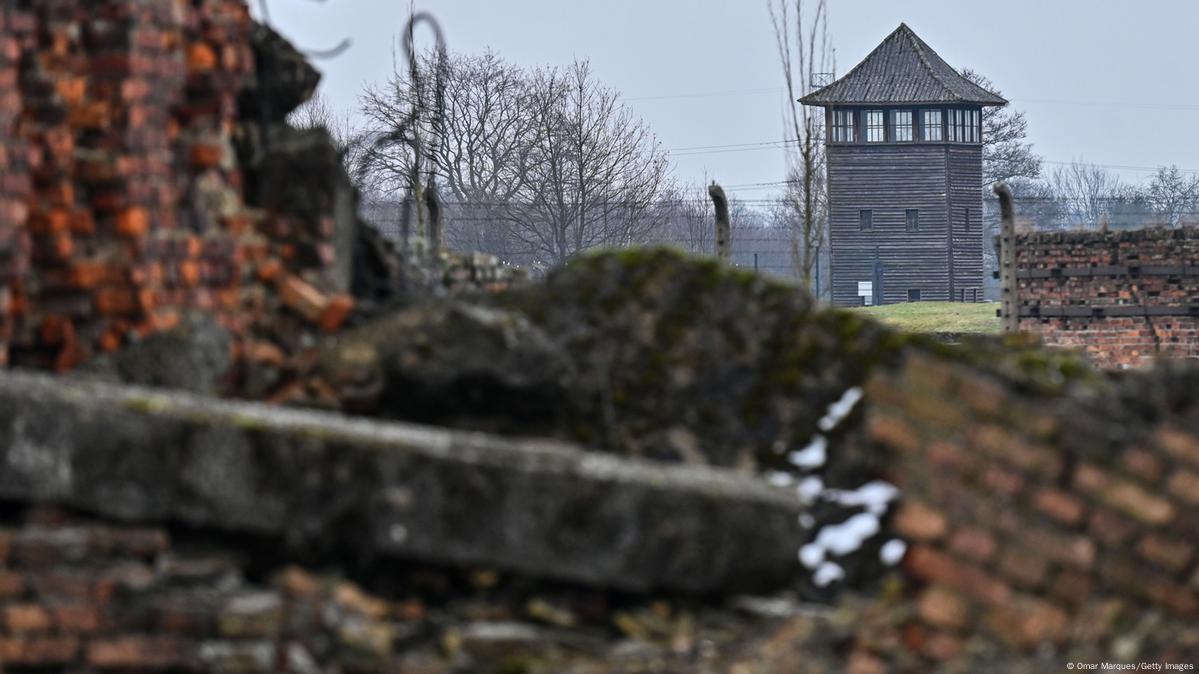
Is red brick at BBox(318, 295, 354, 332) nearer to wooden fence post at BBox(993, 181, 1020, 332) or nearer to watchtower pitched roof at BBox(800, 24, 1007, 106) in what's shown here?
wooden fence post at BBox(993, 181, 1020, 332)

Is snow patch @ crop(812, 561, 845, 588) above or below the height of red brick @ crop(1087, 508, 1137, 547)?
below

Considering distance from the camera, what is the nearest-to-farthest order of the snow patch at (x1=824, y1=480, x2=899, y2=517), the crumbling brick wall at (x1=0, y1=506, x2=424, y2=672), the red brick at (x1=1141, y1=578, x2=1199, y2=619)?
the red brick at (x1=1141, y1=578, x2=1199, y2=619) → the crumbling brick wall at (x1=0, y1=506, x2=424, y2=672) → the snow patch at (x1=824, y1=480, x2=899, y2=517)

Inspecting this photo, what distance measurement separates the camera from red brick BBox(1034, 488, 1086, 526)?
12.6 feet

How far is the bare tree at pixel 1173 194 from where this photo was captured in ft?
297

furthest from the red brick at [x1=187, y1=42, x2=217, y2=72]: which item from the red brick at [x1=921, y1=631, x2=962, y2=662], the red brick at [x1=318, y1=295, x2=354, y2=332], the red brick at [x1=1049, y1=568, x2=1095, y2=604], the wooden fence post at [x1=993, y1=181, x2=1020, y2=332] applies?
the wooden fence post at [x1=993, y1=181, x2=1020, y2=332]

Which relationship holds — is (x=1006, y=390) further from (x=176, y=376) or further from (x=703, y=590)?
(x=176, y=376)

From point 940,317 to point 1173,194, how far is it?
62247mm

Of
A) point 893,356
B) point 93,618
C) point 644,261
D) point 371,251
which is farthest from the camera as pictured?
point 371,251

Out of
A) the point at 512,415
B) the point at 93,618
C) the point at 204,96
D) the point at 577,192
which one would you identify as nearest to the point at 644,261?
the point at 512,415

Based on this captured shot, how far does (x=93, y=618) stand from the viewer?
163 inches

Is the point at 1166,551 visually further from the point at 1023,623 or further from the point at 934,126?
the point at 934,126

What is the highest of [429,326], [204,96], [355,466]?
[204,96]

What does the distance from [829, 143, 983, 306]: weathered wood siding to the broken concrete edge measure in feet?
169

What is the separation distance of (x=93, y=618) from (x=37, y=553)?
0.77ft
